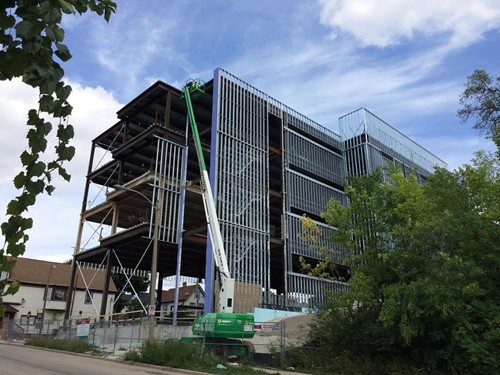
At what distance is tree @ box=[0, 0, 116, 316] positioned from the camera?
6.53 ft

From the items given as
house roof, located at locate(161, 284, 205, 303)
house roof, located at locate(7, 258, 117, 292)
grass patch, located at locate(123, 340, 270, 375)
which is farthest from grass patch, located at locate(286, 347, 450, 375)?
house roof, located at locate(161, 284, 205, 303)

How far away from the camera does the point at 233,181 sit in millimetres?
35438

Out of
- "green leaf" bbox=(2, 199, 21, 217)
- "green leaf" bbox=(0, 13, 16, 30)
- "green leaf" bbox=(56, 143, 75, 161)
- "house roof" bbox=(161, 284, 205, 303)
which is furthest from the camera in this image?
"house roof" bbox=(161, 284, 205, 303)

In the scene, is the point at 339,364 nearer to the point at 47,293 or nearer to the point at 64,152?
the point at 64,152

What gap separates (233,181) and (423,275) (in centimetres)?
2095

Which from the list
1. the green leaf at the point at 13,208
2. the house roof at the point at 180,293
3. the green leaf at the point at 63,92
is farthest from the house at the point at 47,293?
the green leaf at the point at 63,92

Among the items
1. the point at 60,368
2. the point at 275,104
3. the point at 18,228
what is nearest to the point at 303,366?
the point at 60,368

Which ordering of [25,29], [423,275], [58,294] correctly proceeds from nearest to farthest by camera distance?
[25,29] < [423,275] < [58,294]

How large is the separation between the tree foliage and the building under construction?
498 inches

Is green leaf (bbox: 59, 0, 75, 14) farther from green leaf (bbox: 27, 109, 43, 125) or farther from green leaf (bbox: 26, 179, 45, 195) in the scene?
green leaf (bbox: 26, 179, 45, 195)

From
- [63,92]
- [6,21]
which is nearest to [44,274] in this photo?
[63,92]

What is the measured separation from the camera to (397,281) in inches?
683

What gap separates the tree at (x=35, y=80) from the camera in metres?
1.99

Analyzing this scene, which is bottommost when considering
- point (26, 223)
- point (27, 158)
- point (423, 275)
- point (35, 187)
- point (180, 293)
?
point (26, 223)
